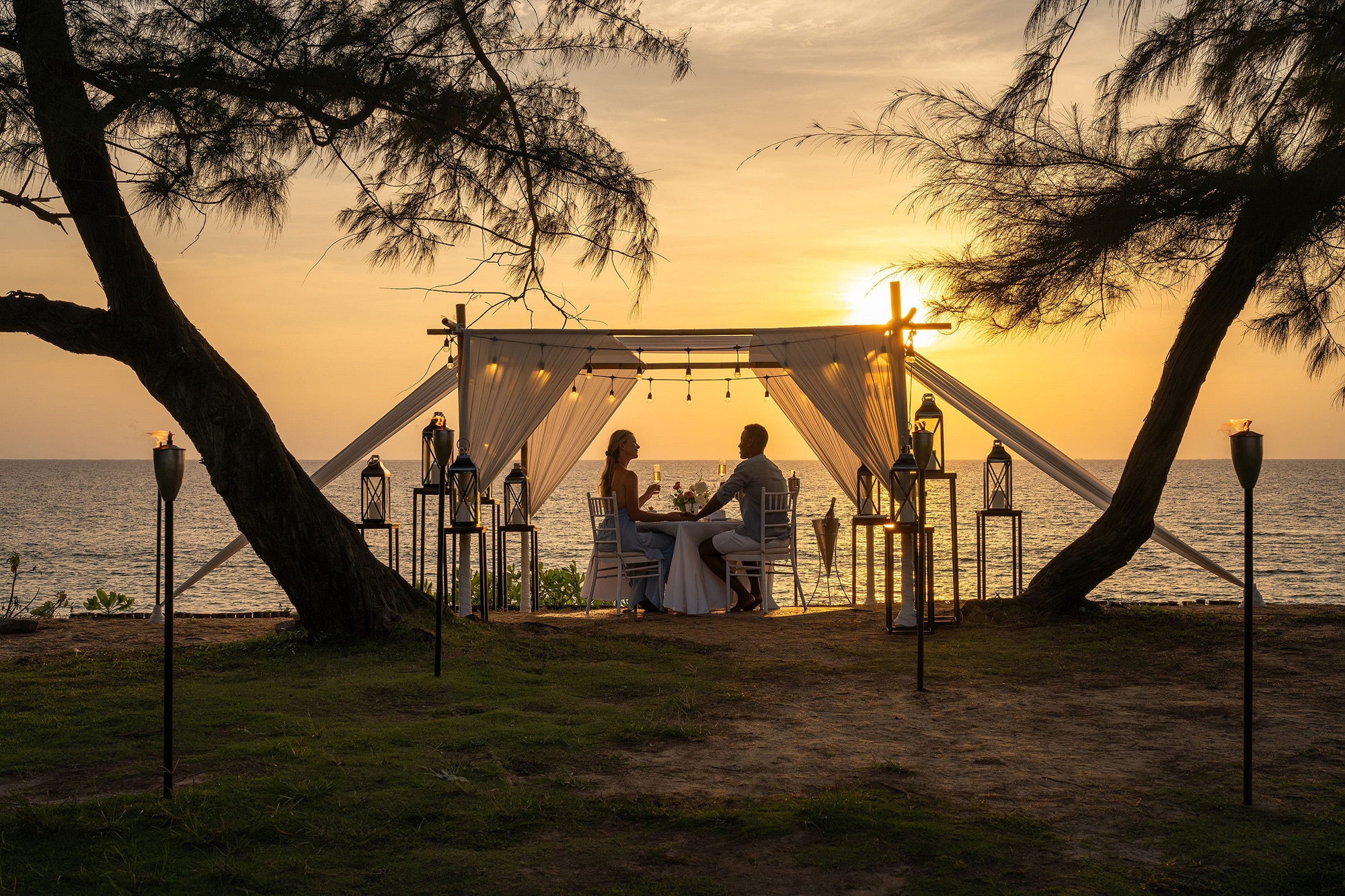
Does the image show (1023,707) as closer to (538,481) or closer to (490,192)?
(490,192)

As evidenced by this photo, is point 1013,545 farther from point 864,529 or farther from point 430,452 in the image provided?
point 430,452

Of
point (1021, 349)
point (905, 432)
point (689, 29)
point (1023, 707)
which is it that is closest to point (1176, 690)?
point (1023, 707)

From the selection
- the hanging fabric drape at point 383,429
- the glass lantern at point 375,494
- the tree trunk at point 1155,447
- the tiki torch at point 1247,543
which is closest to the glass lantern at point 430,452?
the hanging fabric drape at point 383,429

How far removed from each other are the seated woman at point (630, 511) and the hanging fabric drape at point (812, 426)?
1.35 metres

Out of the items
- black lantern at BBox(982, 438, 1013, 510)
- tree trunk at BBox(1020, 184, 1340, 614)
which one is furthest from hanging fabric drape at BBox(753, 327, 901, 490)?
tree trunk at BBox(1020, 184, 1340, 614)

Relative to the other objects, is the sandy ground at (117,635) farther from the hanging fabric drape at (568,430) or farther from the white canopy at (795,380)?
the hanging fabric drape at (568,430)

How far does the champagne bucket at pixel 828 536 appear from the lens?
9438 millimetres

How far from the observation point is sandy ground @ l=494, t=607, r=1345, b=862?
3.45 meters

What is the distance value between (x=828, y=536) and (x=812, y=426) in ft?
3.25

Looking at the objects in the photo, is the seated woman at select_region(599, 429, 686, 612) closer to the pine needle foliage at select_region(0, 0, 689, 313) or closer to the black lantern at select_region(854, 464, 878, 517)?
the black lantern at select_region(854, 464, 878, 517)

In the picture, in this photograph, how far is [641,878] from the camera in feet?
8.79

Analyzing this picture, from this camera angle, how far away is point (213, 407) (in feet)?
19.0

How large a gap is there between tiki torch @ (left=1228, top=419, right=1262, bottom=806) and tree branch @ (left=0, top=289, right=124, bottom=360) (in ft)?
17.0

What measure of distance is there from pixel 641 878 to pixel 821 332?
18.1 ft
